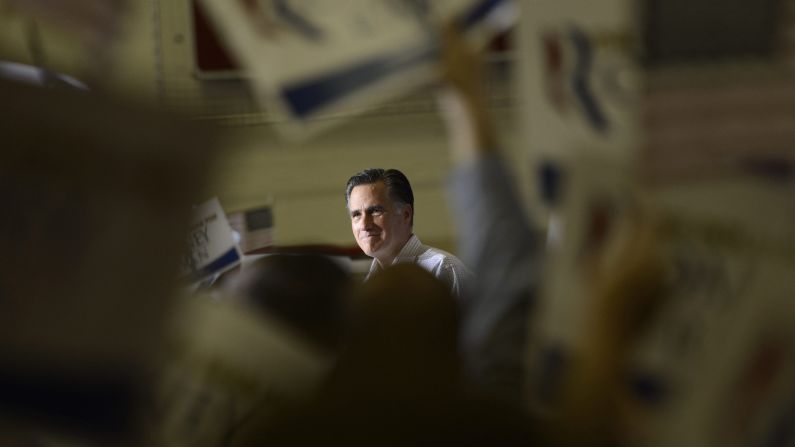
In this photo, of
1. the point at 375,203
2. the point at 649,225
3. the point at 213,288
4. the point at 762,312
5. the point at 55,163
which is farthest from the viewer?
the point at 375,203

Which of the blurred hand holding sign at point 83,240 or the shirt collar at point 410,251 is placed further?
the shirt collar at point 410,251

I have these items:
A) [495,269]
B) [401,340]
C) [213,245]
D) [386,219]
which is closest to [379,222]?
[386,219]

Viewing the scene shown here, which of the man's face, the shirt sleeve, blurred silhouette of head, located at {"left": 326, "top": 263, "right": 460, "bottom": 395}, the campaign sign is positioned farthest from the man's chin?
blurred silhouette of head, located at {"left": 326, "top": 263, "right": 460, "bottom": 395}

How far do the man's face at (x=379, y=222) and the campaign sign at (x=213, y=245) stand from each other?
970 mm

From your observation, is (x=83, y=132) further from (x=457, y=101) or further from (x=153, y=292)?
(x=457, y=101)

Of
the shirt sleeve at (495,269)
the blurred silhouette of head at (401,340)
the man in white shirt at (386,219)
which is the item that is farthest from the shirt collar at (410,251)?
the blurred silhouette of head at (401,340)

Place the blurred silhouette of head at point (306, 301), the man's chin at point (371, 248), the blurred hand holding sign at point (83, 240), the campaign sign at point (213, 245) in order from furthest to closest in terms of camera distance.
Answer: the man's chin at point (371, 248) < the campaign sign at point (213, 245) < the blurred silhouette of head at point (306, 301) < the blurred hand holding sign at point (83, 240)

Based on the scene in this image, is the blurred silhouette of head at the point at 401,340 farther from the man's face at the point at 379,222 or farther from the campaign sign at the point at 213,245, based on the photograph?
the man's face at the point at 379,222

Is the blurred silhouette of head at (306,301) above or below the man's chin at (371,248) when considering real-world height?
above

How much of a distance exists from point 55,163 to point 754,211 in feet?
2.60

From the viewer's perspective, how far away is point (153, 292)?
0.87 m

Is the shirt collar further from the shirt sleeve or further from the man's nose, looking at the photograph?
the shirt sleeve

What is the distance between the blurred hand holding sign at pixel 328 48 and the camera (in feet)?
3.29

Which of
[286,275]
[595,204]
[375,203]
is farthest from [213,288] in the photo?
[375,203]
